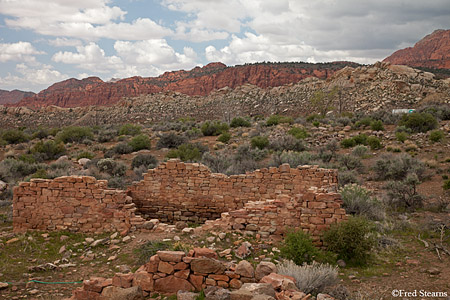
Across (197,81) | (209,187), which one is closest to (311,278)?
(209,187)

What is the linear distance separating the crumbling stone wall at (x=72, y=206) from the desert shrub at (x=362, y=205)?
229 inches

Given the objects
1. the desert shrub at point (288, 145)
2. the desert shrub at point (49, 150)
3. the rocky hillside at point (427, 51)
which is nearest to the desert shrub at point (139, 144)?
the desert shrub at point (49, 150)

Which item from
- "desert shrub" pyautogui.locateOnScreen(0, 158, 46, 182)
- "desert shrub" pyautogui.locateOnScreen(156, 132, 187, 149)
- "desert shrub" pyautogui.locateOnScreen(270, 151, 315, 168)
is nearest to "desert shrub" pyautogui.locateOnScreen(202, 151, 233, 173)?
"desert shrub" pyautogui.locateOnScreen(270, 151, 315, 168)

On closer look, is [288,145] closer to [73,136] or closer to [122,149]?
[122,149]

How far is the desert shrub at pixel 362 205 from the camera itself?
8.63m

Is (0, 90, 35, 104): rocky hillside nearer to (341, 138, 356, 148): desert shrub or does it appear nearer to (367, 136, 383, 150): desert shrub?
(341, 138, 356, 148): desert shrub

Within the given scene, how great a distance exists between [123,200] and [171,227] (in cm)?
146

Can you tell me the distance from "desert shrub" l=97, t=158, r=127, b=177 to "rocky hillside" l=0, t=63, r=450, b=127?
2388 cm

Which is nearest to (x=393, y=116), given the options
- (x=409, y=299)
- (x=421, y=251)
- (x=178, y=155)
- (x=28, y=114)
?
(x=178, y=155)

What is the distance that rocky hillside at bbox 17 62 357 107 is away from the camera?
72.8m

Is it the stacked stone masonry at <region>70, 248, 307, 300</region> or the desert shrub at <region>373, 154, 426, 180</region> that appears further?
the desert shrub at <region>373, 154, 426, 180</region>

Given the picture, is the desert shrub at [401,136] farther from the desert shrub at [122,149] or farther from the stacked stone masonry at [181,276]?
the stacked stone masonry at [181,276]

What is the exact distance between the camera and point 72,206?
26.4 ft

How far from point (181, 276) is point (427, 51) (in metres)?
120
